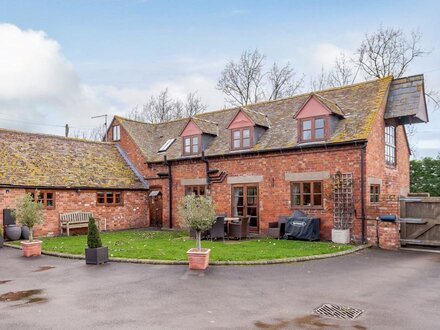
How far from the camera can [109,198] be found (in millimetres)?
21797

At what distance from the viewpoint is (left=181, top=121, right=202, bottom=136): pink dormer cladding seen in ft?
69.9

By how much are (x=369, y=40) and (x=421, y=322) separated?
31.2m

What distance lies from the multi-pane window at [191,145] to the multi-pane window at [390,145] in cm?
943

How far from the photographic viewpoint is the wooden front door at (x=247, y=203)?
18.9 m

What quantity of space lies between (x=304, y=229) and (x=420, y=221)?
14.1 feet

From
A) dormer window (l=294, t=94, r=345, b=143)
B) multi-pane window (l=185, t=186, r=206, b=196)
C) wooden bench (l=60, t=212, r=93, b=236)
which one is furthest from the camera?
multi-pane window (l=185, t=186, r=206, b=196)

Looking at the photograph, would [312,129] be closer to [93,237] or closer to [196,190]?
[196,190]

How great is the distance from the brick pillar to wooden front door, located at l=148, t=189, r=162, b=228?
12.8 m

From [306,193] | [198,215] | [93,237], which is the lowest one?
[93,237]

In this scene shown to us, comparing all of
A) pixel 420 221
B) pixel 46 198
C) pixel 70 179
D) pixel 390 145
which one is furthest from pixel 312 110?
pixel 46 198

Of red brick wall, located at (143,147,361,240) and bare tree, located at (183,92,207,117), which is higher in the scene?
bare tree, located at (183,92,207,117)

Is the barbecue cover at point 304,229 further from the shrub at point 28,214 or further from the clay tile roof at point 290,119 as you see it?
the shrub at point 28,214

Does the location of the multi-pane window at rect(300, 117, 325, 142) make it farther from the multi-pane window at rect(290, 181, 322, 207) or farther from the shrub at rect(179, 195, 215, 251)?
the shrub at rect(179, 195, 215, 251)

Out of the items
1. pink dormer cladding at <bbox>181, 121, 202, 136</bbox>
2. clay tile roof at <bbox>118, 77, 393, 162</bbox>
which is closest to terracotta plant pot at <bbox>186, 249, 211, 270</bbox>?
clay tile roof at <bbox>118, 77, 393, 162</bbox>
